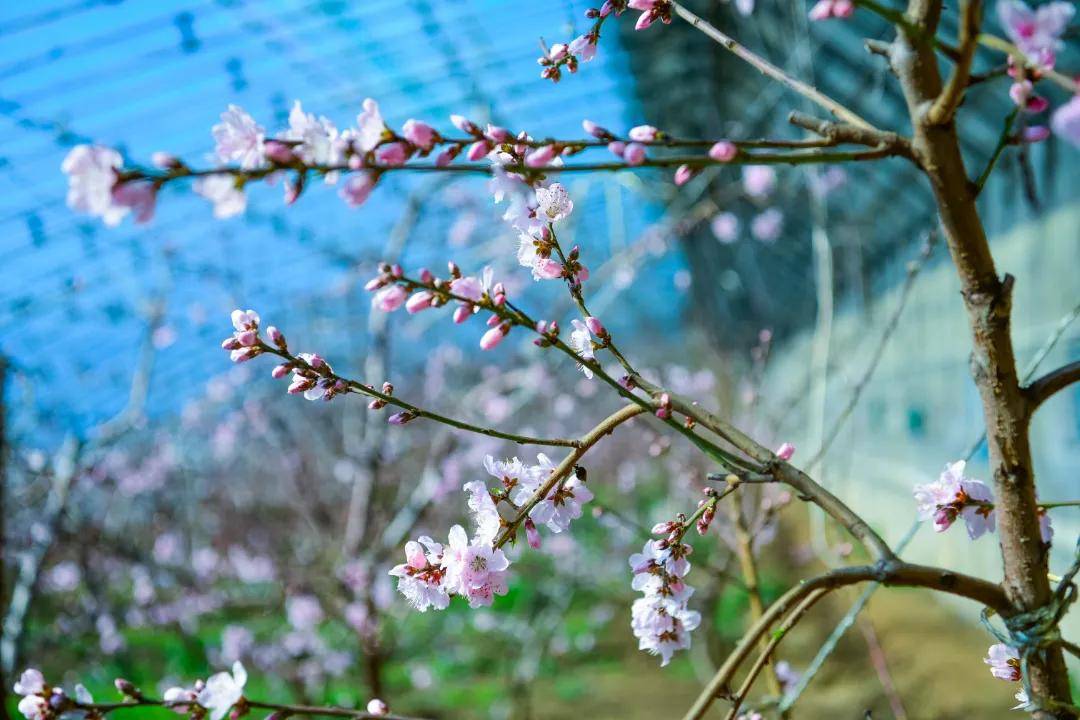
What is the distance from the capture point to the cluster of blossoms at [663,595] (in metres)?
0.95

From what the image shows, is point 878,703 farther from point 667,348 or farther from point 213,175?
point 667,348

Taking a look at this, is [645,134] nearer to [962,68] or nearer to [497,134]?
[497,134]

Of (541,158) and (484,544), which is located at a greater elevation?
(541,158)

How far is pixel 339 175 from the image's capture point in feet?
2.43

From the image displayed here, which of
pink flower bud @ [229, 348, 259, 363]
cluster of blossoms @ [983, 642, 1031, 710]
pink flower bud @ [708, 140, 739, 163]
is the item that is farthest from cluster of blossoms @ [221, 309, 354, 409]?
cluster of blossoms @ [983, 642, 1031, 710]

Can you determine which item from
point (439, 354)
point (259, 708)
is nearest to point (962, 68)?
point (259, 708)

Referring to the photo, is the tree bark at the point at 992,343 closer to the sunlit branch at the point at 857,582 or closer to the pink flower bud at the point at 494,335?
the sunlit branch at the point at 857,582

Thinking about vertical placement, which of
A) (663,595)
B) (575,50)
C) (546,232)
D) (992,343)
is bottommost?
(663,595)

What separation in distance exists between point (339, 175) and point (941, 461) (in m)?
6.83

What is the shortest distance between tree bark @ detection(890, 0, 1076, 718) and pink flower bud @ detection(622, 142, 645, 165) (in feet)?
0.84

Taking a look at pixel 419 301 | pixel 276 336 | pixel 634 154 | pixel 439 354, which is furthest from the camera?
pixel 439 354

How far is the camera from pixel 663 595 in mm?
979

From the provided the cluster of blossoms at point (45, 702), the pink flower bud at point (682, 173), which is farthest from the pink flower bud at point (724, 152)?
the cluster of blossoms at point (45, 702)

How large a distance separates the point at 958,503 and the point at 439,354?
7.34 m
